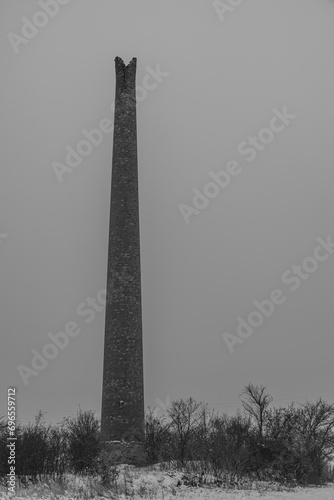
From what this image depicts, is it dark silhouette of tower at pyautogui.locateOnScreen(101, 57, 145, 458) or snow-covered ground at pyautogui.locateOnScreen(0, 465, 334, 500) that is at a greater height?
dark silhouette of tower at pyautogui.locateOnScreen(101, 57, 145, 458)

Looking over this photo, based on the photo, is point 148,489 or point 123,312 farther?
point 123,312

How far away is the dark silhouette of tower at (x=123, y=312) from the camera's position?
17.4m

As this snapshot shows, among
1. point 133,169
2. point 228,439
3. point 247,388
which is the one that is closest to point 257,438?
point 228,439

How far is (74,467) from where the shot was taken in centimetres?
1650

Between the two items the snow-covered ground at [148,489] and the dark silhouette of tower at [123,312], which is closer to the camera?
the snow-covered ground at [148,489]

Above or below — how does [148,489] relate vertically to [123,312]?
below

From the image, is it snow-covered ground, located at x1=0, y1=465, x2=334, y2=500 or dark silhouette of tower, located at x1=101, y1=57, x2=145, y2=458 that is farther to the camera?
dark silhouette of tower, located at x1=101, y1=57, x2=145, y2=458

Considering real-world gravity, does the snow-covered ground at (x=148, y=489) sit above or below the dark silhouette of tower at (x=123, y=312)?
below

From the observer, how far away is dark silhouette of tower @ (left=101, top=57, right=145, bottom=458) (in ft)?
57.1

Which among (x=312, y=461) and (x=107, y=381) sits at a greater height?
(x=107, y=381)

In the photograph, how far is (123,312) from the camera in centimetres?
1809

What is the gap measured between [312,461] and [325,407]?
3813mm

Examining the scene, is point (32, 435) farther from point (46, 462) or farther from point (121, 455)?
point (121, 455)

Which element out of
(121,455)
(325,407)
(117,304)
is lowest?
(121,455)
